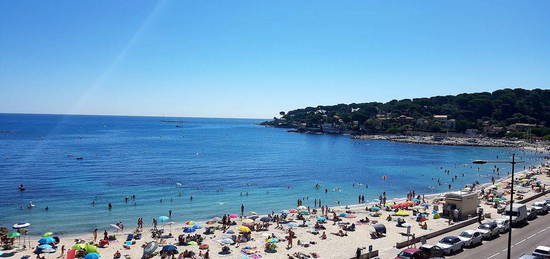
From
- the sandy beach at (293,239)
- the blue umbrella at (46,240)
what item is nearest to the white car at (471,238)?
the sandy beach at (293,239)

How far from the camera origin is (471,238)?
21562 millimetres

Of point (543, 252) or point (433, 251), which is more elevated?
point (543, 252)

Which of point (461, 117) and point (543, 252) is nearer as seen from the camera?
point (543, 252)

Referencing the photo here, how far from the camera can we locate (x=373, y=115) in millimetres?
186750

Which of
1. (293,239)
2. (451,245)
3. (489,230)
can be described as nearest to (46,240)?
(293,239)

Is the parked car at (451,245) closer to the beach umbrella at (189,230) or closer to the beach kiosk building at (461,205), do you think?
the beach kiosk building at (461,205)

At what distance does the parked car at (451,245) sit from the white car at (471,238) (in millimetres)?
463

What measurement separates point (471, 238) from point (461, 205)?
8.31 metres

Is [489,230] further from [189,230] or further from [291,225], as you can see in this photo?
[189,230]

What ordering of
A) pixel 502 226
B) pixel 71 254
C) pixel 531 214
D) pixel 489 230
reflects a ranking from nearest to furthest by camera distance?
1. pixel 71 254
2. pixel 489 230
3. pixel 502 226
4. pixel 531 214

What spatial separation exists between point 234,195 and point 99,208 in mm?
14216

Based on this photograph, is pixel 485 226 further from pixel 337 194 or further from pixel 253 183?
pixel 253 183

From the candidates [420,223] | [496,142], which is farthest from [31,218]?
[496,142]

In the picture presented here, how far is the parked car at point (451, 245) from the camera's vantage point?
2005 centimetres
